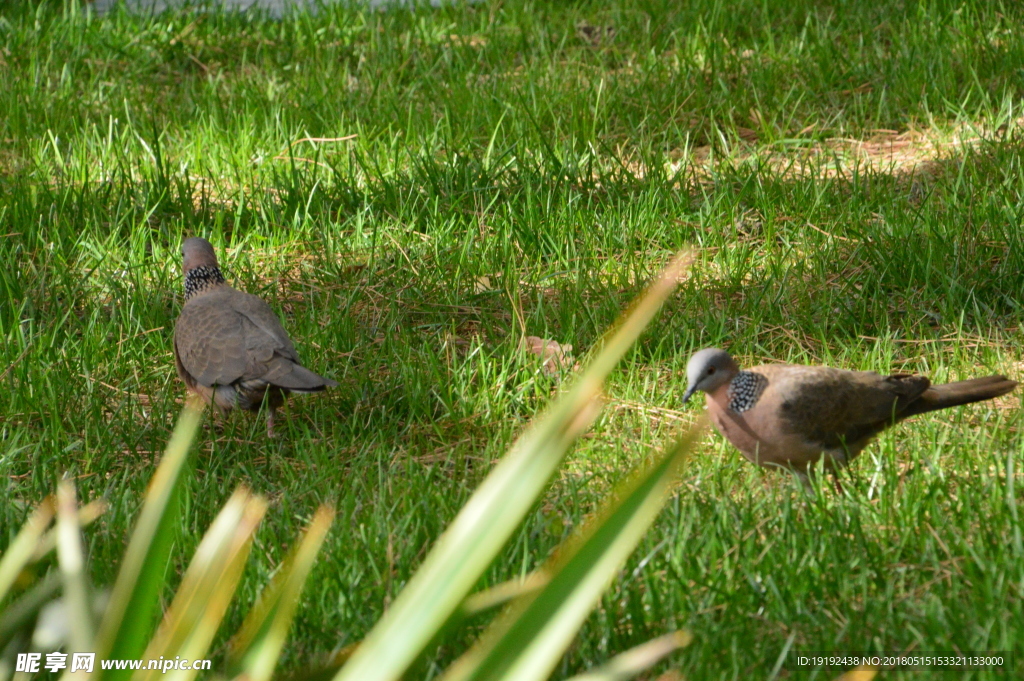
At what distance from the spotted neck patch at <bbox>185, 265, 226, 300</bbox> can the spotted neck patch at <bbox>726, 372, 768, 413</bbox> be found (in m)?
2.18

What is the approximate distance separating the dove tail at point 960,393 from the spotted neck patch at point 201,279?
2.67m

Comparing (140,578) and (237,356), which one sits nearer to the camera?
(140,578)

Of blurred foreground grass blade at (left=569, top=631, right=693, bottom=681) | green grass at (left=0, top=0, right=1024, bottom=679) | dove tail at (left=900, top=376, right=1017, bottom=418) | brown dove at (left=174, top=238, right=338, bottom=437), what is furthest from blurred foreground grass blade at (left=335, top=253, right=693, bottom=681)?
brown dove at (left=174, top=238, right=338, bottom=437)

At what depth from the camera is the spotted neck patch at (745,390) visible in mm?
3123

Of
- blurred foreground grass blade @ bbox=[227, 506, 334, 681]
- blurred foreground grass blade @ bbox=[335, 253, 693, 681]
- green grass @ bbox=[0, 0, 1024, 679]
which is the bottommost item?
green grass @ bbox=[0, 0, 1024, 679]

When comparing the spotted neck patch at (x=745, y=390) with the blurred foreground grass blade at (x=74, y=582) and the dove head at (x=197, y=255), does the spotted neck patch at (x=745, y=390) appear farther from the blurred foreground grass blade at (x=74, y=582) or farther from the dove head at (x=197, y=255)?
the dove head at (x=197, y=255)

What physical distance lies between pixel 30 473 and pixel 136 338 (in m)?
0.92

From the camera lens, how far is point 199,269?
4227mm

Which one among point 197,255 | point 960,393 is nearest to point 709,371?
point 960,393

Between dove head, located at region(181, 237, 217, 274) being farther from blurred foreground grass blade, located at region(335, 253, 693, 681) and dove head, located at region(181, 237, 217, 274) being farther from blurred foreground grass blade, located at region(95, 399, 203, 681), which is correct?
blurred foreground grass blade, located at region(335, 253, 693, 681)

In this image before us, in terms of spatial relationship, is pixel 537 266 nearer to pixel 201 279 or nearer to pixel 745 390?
pixel 201 279

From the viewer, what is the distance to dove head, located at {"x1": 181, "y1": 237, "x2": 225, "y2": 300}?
4215 mm

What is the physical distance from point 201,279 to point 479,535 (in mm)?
3238

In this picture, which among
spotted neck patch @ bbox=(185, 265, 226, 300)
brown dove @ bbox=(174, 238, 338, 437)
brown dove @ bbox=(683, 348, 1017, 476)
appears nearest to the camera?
brown dove @ bbox=(683, 348, 1017, 476)
